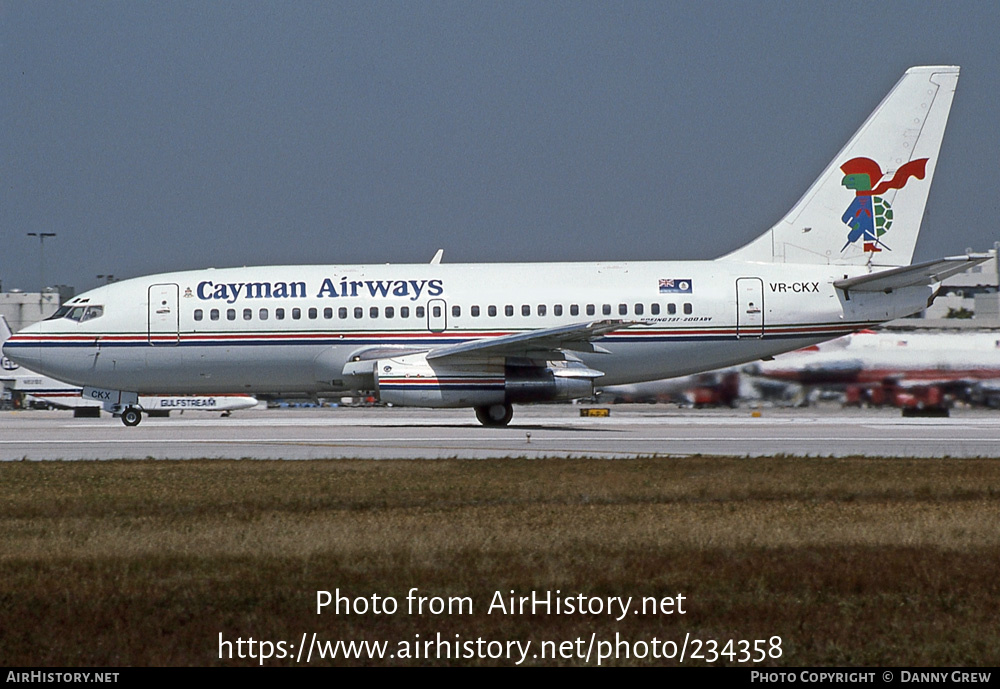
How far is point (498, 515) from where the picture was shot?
44.1ft

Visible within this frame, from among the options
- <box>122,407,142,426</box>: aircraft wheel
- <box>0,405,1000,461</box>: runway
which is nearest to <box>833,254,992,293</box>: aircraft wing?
<box>0,405,1000,461</box>: runway

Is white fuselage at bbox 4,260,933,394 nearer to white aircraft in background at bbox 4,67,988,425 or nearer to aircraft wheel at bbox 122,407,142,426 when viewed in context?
white aircraft in background at bbox 4,67,988,425

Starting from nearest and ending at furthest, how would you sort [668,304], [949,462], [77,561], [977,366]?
[77,561], [949,462], [668,304], [977,366]

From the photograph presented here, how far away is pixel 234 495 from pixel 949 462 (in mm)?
12174

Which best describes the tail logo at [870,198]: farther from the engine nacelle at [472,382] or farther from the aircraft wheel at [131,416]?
the aircraft wheel at [131,416]

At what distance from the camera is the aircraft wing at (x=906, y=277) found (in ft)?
95.2

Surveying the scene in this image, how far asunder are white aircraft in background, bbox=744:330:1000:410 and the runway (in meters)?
1.45

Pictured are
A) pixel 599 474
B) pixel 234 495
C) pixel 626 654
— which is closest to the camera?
pixel 626 654

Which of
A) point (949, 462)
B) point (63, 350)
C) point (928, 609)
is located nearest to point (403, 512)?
point (928, 609)

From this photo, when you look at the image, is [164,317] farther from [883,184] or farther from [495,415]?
[883,184]

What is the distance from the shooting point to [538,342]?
29.0m

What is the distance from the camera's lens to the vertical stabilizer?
1254 inches

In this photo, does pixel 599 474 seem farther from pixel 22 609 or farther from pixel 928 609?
pixel 22 609

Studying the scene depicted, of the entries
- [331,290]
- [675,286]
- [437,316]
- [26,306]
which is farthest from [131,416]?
[26,306]
